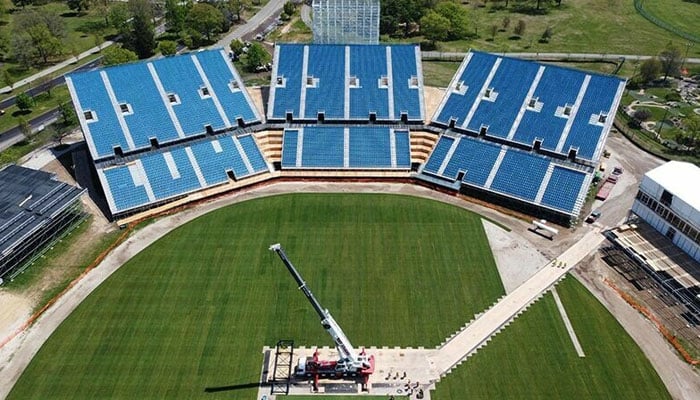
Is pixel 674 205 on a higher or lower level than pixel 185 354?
higher

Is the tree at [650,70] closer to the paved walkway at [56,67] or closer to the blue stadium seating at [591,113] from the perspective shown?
the blue stadium seating at [591,113]

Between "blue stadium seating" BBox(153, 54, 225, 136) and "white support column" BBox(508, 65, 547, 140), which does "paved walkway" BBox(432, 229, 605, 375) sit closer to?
"white support column" BBox(508, 65, 547, 140)

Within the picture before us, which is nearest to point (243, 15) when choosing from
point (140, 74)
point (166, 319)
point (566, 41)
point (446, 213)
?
point (140, 74)

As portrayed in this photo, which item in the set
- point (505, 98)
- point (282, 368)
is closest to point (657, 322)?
point (505, 98)

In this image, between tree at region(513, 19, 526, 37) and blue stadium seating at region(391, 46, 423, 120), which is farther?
tree at region(513, 19, 526, 37)

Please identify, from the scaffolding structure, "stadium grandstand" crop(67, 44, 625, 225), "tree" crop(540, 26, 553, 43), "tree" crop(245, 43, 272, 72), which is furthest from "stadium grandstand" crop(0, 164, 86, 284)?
"tree" crop(540, 26, 553, 43)

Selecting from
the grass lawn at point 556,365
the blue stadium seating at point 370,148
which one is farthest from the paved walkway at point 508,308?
the blue stadium seating at point 370,148

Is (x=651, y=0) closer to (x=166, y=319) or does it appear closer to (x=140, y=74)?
(x=140, y=74)
